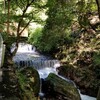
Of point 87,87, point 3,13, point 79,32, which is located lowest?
point 87,87

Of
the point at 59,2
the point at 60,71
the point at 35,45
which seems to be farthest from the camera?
the point at 35,45

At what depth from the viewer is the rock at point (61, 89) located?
9.19m

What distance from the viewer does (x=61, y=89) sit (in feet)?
30.9

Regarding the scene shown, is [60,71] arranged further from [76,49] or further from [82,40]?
[82,40]

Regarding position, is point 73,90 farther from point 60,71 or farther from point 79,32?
point 79,32

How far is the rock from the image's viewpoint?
9.19 m

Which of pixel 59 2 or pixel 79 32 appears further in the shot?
pixel 79 32

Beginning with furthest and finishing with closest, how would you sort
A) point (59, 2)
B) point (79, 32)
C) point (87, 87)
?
point (79, 32) → point (87, 87) → point (59, 2)

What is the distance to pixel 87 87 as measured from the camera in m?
11.9

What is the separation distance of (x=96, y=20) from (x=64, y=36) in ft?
9.42

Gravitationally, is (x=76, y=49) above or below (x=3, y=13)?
below

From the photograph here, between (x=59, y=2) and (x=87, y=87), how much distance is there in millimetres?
4574

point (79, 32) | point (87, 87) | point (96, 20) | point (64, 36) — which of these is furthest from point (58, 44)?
point (87, 87)

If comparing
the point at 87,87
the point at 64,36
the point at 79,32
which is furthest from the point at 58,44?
the point at 87,87
